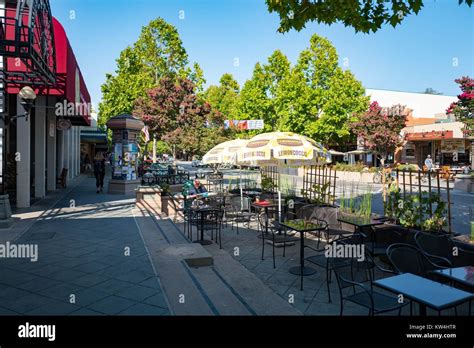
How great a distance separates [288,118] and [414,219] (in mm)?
35573

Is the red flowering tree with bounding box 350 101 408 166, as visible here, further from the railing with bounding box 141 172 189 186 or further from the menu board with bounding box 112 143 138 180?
the menu board with bounding box 112 143 138 180

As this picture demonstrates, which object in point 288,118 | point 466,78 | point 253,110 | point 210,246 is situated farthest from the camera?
point 253,110

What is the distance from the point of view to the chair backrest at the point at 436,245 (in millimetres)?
5238

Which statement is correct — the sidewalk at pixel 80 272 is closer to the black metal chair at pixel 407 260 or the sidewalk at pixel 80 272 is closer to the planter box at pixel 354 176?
the black metal chair at pixel 407 260

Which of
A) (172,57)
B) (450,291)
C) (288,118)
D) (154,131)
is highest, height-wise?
(172,57)

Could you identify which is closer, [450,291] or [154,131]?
[450,291]

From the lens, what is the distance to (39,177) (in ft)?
51.8

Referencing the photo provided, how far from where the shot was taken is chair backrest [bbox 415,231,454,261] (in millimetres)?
5238

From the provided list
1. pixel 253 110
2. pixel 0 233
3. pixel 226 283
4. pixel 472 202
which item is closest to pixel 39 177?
pixel 0 233

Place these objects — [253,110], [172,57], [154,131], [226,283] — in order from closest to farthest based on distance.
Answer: [226,283] < [154,131] < [172,57] < [253,110]

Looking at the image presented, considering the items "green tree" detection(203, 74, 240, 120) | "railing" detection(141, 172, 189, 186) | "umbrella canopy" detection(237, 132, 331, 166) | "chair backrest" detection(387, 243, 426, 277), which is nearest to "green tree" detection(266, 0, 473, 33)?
"umbrella canopy" detection(237, 132, 331, 166)

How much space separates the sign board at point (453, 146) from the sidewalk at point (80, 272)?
34207 mm
